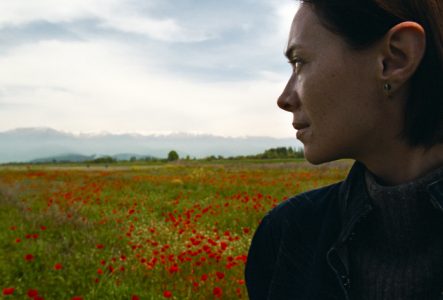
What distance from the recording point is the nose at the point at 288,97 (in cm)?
129

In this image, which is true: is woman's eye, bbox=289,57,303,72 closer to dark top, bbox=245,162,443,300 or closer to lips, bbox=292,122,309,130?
lips, bbox=292,122,309,130

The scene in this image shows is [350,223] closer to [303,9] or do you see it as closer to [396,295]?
[396,295]

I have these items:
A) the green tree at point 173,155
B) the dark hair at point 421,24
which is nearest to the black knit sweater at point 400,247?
the dark hair at point 421,24

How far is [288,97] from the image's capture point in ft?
4.26

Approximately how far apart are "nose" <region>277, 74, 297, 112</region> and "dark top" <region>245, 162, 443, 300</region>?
1.12 feet

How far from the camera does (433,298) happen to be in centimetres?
110

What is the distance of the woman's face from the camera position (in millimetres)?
1148

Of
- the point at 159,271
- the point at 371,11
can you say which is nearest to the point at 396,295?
the point at 371,11

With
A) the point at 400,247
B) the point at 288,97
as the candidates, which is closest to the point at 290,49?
the point at 288,97

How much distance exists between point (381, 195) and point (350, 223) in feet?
0.44

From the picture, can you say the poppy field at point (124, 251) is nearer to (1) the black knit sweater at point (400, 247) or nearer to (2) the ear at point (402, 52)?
(1) the black knit sweater at point (400, 247)

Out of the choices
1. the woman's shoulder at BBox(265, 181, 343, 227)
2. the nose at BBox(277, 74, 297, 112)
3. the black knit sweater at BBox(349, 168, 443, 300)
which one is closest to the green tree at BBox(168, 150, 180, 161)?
the woman's shoulder at BBox(265, 181, 343, 227)

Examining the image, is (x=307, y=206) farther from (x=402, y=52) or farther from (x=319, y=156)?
(x=402, y=52)

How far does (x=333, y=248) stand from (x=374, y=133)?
393 millimetres
